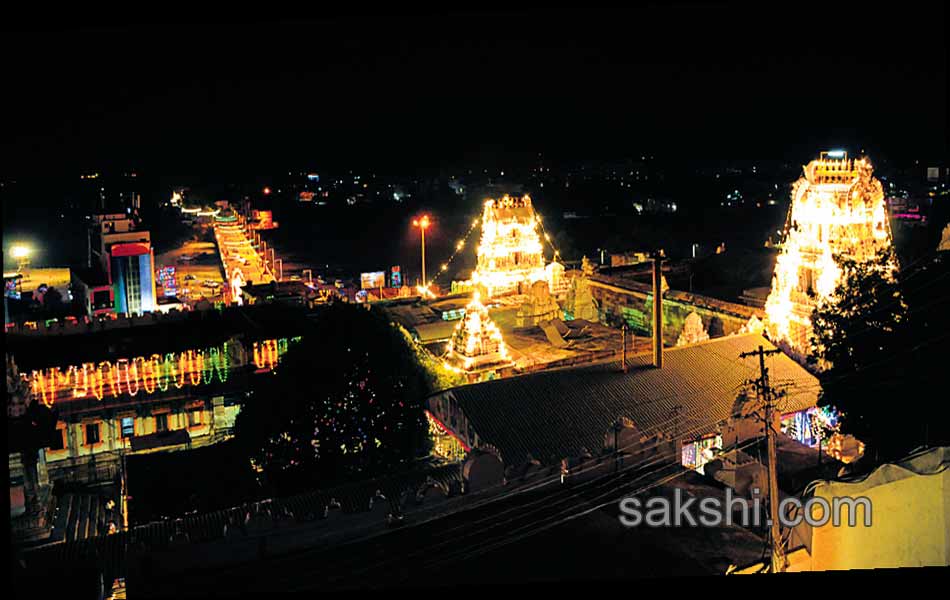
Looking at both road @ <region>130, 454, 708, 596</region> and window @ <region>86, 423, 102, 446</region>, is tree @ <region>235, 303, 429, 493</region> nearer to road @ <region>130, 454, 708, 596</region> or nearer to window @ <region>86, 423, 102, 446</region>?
road @ <region>130, 454, 708, 596</region>

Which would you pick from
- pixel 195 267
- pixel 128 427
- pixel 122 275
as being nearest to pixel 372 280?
pixel 122 275

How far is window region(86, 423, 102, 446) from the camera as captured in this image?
1162 cm

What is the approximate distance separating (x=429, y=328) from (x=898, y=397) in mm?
9734

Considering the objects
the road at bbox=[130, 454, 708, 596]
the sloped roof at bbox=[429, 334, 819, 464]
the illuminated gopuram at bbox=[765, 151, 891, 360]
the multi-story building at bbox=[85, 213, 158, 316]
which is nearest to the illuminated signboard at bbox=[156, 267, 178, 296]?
the multi-story building at bbox=[85, 213, 158, 316]

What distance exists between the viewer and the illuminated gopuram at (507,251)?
63.5 ft

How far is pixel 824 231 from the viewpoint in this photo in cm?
1271

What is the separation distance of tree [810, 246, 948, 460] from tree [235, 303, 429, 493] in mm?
4460

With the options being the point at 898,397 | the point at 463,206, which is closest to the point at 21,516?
the point at 898,397

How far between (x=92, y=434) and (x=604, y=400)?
274 inches

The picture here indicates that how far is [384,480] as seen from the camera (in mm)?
8250

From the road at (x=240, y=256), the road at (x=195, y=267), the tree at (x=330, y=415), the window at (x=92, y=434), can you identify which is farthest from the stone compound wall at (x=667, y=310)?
the road at (x=195, y=267)

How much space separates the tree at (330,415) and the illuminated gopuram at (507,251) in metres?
9.98

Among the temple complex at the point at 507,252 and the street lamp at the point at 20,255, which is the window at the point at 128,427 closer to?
the temple complex at the point at 507,252
